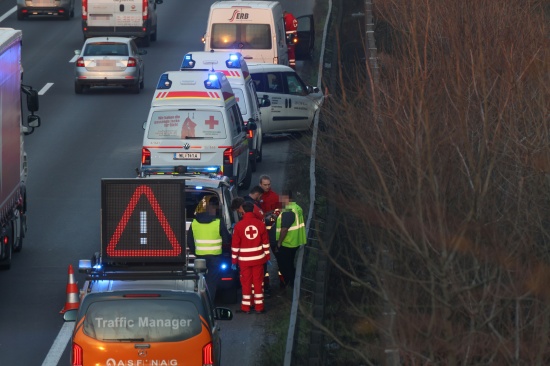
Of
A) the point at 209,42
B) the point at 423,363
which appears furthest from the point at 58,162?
the point at 423,363

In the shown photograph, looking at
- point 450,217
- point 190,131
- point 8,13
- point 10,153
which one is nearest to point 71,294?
point 10,153

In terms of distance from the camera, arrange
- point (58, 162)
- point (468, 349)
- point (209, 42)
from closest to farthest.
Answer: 1. point (468, 349)
2. point (58, 162)
3. point (209, 42)

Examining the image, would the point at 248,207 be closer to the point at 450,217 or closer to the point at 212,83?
the point at 450,217

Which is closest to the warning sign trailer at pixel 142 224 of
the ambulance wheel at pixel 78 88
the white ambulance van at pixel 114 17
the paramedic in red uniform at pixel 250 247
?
the paramedic in red uniform at pixel 250 247

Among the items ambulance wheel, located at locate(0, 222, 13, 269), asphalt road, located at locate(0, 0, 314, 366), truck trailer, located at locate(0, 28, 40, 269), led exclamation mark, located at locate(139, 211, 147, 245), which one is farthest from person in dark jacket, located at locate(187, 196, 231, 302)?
ambulance wheel, located at locate(0, 222, 13, 269)

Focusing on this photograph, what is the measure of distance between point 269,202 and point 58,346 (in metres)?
4.69

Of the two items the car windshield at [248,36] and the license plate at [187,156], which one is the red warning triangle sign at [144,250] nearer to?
the license plate at [187,156]

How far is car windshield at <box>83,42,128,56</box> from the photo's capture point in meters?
36.7

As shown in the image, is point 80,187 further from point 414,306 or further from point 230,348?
point 414,306

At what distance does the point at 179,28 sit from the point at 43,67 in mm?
8443

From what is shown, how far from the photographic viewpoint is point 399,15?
30.5 metres

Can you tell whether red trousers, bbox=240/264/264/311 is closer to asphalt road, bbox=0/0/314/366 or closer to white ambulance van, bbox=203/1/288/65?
asphalt road, bbox=0/0/314/366

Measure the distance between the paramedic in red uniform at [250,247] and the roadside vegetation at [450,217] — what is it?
114cm

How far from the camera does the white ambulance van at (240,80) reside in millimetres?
27656
